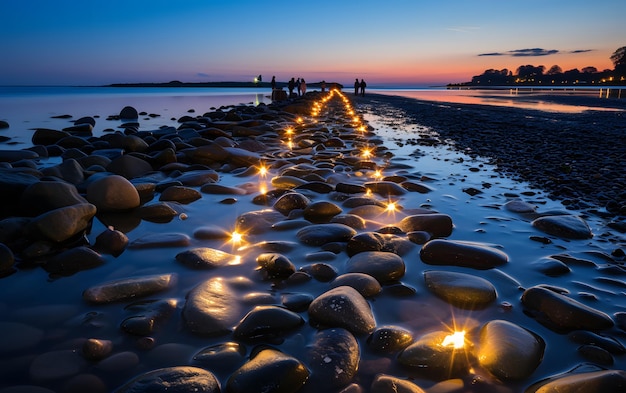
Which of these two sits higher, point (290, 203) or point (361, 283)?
point (290, 203)

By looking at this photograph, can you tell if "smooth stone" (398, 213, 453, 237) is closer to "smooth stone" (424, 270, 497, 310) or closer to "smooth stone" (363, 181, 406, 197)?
"smooth stone" (424, 270, 497, 310)

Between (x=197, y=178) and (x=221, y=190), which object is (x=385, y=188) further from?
(x=197, y=178)

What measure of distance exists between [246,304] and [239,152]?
15.2ft

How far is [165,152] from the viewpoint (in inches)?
229

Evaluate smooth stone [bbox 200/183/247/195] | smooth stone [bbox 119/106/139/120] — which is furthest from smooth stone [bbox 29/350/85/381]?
smooth stone [bbox 119/106/139/120]

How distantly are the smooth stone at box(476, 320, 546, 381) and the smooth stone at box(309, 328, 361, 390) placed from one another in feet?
1.94

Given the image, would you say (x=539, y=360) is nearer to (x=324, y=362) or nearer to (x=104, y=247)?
(x=324, y=362)

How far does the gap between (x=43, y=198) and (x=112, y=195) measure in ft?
1.84

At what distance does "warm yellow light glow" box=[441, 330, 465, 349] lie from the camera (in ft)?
5.56

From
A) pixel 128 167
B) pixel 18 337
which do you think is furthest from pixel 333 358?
pixel 128 167

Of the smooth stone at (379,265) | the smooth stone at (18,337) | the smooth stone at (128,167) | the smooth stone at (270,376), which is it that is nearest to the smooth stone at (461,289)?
the smooth stone at (379,265)

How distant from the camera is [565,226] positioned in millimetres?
3092

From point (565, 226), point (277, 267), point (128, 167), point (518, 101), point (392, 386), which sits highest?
point (518, 101)

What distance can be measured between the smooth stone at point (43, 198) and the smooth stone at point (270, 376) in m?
2.73
